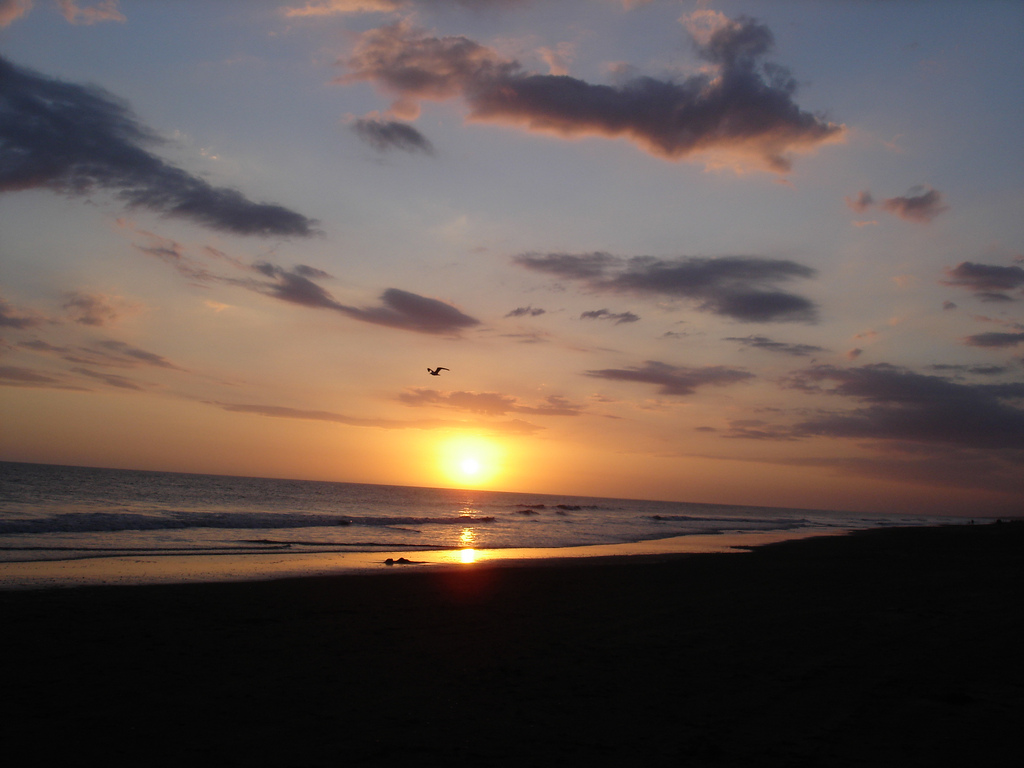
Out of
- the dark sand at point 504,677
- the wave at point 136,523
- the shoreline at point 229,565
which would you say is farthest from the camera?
the wave at point 136,523

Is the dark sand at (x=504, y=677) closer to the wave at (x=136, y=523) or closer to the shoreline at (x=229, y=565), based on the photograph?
the shoreline at (x=229, y=565)

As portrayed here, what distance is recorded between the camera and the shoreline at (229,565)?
16250 mm

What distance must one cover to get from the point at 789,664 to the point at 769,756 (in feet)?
12.2

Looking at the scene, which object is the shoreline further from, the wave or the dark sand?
the wave

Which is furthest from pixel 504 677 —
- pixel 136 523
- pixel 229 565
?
pixel 136 523

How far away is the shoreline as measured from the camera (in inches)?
640

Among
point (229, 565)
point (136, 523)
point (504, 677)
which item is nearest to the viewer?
point (504, 677)

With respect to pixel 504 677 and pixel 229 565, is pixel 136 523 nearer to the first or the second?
pixel 229 565

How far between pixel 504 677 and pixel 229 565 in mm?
15606

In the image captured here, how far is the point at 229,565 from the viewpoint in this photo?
2078 centimetres

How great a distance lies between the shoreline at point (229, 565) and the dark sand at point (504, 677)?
2160mm

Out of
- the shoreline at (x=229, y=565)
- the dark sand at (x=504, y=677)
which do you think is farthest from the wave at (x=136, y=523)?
the dark sand at (x=504, y=677)

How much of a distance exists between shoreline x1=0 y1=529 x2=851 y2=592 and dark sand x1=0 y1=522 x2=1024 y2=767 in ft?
7.09

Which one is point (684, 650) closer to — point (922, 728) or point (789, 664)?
point (789, 664)
